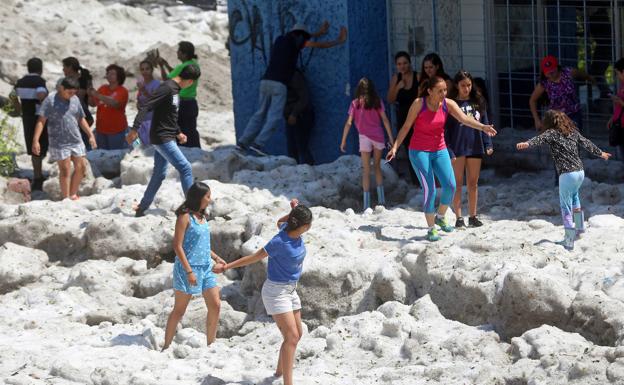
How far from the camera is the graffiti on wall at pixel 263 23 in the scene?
16.6m

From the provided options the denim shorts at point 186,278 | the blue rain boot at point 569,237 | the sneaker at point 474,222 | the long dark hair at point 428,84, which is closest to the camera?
the denim shorts at point 186,278

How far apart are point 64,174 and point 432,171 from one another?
4.53 m

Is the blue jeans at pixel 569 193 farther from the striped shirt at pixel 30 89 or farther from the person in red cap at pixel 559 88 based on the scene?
the striped shirt at pixel 30 89

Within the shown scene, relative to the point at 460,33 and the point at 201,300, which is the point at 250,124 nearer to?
the point at 460,33

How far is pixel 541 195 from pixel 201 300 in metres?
4.34

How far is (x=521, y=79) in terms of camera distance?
16.0 m

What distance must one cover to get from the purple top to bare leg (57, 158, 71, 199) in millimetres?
5200

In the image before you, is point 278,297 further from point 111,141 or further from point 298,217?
point 111,141

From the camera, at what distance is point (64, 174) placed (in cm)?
1477

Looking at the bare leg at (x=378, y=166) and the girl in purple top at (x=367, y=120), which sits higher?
the girl in purple top at (x=367, y=120)

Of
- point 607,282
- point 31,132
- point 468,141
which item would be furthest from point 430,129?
point 31,132

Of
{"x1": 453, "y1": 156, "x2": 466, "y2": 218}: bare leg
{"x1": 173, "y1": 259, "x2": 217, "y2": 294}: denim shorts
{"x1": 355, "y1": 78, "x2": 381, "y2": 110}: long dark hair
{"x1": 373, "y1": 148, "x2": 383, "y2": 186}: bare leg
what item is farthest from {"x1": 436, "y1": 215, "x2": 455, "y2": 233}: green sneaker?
{"x1": 173, "y1": 259, "x2": 217, "y2": 294}: denim shorts

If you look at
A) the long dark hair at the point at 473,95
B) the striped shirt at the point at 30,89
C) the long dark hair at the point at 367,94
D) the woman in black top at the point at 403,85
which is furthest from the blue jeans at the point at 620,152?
the striped shirt at the point at 30,89

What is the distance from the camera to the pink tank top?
1199cm
